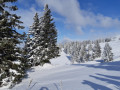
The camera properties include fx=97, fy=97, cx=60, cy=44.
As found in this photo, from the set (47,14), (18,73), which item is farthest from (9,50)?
(47,14)

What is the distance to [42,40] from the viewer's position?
1878cm

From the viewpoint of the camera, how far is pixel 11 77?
8.66 m

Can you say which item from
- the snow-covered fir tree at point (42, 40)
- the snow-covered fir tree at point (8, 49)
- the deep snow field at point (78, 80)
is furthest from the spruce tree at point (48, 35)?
the snow-covered fir tree at point (8, 49)

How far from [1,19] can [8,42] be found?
2.27 m

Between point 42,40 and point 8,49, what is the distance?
33.9ft

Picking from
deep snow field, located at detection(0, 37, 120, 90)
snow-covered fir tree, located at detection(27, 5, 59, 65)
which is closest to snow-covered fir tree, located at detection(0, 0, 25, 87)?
deep snow field, located at detection(0, 37, 120, 90)

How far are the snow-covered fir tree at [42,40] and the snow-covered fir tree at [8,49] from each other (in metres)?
7.95

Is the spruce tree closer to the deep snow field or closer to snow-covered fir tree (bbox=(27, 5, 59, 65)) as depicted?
snow-covered fir tree (bbox=(27, 5, 59, 65))

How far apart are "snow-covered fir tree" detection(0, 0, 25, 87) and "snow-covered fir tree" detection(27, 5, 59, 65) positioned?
795cm

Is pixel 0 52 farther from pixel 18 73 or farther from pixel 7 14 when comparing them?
pixel 7 14

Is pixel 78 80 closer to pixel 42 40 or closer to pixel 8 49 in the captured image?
pixel 8 49

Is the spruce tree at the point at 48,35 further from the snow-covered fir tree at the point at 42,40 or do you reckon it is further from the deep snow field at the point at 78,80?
the deep snow field at the point at 78,80

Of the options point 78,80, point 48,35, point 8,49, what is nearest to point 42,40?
point 48,35

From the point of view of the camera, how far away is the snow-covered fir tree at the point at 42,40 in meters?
17.7
